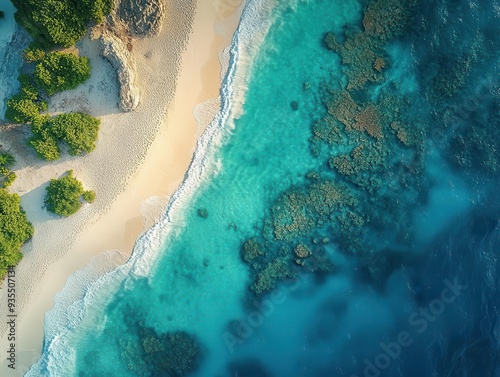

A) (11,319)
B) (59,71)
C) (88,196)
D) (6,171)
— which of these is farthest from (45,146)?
(11,319)

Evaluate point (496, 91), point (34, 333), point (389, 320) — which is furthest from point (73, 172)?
point (496, 91)

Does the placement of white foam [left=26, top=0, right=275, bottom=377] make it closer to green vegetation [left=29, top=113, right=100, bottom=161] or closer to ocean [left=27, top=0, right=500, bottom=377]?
ocean [left=27, top=0, right=500, bottom=377]

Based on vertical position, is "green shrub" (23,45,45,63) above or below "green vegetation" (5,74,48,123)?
above

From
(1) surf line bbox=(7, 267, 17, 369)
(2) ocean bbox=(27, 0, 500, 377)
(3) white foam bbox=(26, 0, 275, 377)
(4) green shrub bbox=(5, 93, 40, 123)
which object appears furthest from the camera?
(2) ocean bbox=(27, 0, 500, 377)

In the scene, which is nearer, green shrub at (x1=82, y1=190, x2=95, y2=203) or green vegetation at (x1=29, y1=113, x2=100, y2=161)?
green vegetation at (x1=29, y1=113, x2=100, y2=161)

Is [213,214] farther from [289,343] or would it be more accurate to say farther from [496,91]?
[496,91]

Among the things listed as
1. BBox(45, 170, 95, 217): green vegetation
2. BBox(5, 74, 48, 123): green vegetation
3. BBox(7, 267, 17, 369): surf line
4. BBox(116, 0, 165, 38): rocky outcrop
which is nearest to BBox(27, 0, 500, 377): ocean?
BBox(7, 267, 17, 369): surf line

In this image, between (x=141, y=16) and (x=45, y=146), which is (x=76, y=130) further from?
(x=141, y=16)
